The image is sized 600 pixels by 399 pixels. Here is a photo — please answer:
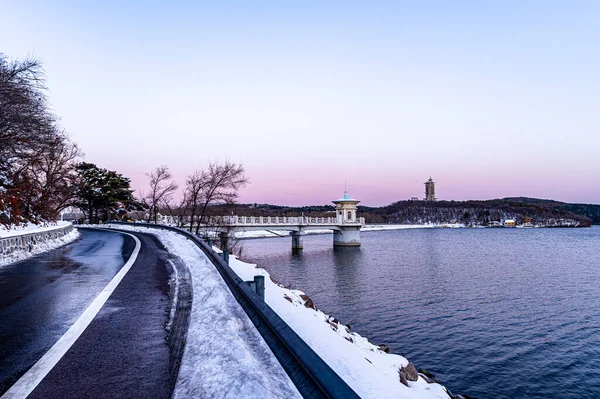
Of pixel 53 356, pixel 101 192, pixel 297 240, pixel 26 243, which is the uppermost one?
pixel 101 192

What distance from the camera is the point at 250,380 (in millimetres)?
3898

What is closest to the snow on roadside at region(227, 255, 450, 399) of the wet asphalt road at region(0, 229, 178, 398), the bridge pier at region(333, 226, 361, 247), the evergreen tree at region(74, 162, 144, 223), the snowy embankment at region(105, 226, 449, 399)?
the snowy embankment at region(105, 226, 449, 399)

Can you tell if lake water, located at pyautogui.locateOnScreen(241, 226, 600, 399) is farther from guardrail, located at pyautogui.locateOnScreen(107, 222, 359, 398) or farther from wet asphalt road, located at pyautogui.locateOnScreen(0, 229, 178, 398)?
guardrail, located at pyautogui.locateOnScreen(107, 222, 359, 398)

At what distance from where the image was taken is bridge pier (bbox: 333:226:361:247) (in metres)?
73.8

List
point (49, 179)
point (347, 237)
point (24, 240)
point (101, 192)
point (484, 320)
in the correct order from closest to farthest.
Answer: point (24, 240), point (484, 320), point (49, 179), point (101, 192), point (347, 237)

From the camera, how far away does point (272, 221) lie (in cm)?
6725

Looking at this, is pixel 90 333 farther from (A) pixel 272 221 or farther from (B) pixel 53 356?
(A) pixel 272 221

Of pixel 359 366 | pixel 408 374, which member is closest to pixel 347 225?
pixel 408 374

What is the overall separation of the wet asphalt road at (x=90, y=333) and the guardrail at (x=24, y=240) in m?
3.30

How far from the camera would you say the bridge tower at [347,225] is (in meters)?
74.3

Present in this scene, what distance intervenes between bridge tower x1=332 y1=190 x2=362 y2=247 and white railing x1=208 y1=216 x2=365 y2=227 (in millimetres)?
422

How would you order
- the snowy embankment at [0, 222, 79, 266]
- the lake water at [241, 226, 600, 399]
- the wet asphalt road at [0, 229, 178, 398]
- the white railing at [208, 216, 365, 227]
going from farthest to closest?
the white railing at [208, 216, 365, 227] → the snowy embankment at [0, 222, 79, 266] → the lake water at [241, 226, 600, 399] → the wet asphalt road at [0, 229, 178, 398]

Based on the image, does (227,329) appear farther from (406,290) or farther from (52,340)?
(406,290)

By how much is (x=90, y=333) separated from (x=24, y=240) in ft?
45.1
